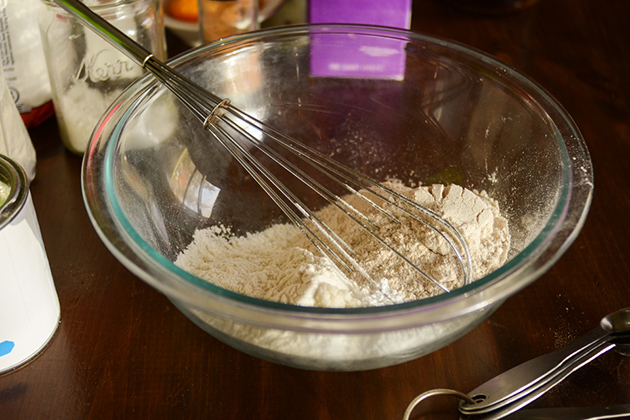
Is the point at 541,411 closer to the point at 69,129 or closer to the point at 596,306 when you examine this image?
the point at 596,306

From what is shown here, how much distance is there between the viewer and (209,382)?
16.5 inches

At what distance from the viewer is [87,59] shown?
0.54m

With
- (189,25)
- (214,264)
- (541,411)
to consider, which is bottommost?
(541,411)

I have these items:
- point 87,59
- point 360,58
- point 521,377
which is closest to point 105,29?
point 87,59

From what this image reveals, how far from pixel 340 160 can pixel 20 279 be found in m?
0.30

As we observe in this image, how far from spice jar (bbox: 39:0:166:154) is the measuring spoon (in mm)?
424

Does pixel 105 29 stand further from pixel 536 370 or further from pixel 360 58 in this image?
pixel 536 370

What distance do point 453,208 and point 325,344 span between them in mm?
176

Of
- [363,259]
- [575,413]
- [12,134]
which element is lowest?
[575,413]

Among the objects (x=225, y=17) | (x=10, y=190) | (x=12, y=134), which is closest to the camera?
(x=10, y=190)

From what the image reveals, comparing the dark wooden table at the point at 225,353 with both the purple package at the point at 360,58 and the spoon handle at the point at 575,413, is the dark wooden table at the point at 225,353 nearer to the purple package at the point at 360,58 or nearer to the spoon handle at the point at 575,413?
the spoon handle at the point at 575,413

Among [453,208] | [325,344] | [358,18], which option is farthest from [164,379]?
[358,18]

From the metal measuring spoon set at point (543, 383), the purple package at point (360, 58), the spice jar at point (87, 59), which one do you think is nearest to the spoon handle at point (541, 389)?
the metal measuring spoon set at point (543, 383)

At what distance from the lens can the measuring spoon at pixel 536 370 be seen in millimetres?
390
